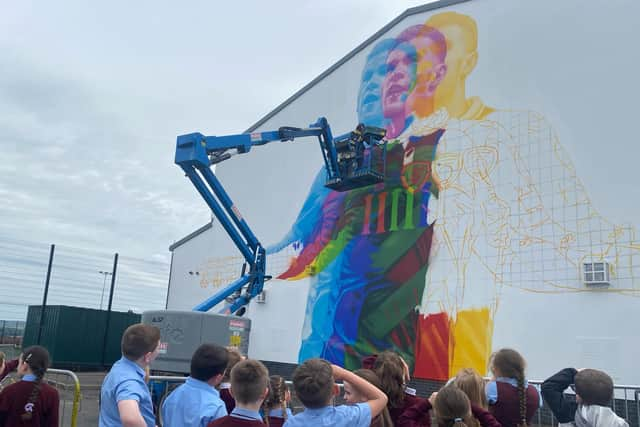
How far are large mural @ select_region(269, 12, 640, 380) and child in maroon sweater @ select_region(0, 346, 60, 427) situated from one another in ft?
28.5

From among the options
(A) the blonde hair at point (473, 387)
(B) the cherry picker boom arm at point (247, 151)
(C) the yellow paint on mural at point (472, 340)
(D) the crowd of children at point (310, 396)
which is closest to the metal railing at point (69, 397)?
(D) the crowd of children at point (310, 396)

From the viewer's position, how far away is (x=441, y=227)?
12.4m

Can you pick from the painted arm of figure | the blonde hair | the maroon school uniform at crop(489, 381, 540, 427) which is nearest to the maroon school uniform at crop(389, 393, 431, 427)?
the blonde hair

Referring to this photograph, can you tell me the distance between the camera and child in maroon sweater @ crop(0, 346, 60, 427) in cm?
419

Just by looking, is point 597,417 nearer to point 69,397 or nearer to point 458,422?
point 458,422

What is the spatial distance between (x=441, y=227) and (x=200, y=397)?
9.70 meters

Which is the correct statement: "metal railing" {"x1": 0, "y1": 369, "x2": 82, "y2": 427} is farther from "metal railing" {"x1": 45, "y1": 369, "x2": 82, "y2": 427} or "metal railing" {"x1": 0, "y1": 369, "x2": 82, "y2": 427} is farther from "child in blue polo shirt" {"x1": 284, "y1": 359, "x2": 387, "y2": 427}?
"child in blue polo shirt" {"x1": 284, "y1": 359, "x2": 387, "y2": 427}

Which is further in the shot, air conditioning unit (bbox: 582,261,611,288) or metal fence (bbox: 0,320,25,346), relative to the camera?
metal fence (bbox: 0,320,25,346)

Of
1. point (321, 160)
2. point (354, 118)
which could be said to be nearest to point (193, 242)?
point (321, 160)

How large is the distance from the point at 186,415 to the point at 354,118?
1255 centimetres

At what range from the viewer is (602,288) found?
9797 mm

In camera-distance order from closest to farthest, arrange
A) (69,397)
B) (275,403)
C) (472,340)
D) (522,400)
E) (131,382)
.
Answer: (131,382)
(522,400)
(275,403)
(472,340)
(69,397)

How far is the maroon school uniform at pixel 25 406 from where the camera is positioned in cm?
419

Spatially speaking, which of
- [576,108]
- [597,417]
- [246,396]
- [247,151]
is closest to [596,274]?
[576,108]
